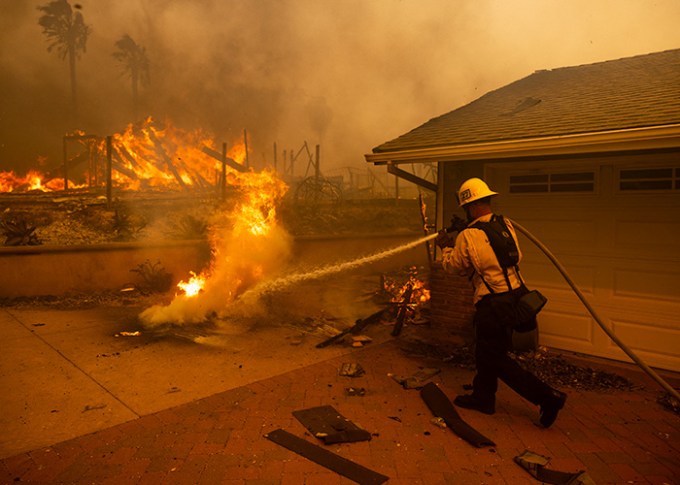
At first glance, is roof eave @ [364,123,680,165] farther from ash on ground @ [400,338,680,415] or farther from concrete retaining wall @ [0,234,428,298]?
concrete retaining wall @ [0,234,428,298]

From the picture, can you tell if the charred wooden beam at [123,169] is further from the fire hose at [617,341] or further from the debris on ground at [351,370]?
the fire hose at [617,341]

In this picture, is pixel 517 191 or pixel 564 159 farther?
pixel 517 191

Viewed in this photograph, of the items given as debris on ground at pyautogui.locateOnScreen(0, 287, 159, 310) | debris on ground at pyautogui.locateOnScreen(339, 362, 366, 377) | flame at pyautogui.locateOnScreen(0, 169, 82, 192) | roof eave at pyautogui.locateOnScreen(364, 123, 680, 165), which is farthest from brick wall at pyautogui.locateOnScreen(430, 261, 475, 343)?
flame at pyautogui.locateOnScreen(0, 169, 82, 192)

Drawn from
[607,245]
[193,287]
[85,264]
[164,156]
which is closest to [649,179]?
[607,245]

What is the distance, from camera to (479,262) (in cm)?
392

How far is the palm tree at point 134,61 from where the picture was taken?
4116 cm

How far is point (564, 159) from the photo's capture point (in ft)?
18.4

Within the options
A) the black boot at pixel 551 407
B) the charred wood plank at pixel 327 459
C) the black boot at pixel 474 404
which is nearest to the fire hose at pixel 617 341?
the black boot at pixel 551 407

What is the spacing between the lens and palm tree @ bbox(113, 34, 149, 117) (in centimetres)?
4116

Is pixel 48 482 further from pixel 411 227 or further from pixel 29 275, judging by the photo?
pixel 411 227

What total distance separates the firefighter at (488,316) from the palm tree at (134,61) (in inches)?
1742

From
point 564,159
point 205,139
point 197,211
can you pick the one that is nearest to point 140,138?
point 205,139

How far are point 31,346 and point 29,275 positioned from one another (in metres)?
3.50

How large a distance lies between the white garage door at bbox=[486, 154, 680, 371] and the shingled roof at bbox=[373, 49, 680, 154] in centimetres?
62
